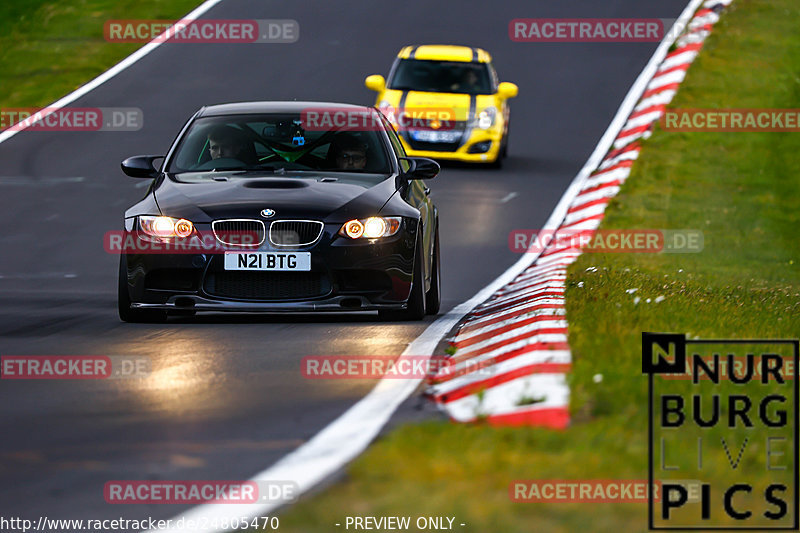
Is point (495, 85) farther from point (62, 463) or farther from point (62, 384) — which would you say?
point (62, 463)

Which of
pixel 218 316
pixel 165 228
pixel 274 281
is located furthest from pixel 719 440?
pixel 218 316

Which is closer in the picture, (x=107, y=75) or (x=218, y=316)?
(x=218, y=316)

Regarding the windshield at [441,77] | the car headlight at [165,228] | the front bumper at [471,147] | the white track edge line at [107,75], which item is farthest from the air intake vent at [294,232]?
the white track edge line at [107,75]

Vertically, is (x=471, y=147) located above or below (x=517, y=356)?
above

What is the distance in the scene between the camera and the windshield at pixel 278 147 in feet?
37.4

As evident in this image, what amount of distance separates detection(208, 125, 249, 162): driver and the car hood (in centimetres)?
44

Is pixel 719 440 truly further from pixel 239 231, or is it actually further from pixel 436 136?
pixel 436 136

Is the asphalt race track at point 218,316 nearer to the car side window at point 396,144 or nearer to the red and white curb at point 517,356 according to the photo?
the red and white curb at point 517,356

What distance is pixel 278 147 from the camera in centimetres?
1148

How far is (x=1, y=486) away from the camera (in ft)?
18.3

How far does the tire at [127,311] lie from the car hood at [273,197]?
1.56 feet

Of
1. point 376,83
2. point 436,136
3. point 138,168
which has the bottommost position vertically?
point 436,136

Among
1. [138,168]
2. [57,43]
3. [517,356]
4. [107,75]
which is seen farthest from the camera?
[57,43]

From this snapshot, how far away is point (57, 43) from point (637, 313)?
70.0 feet
